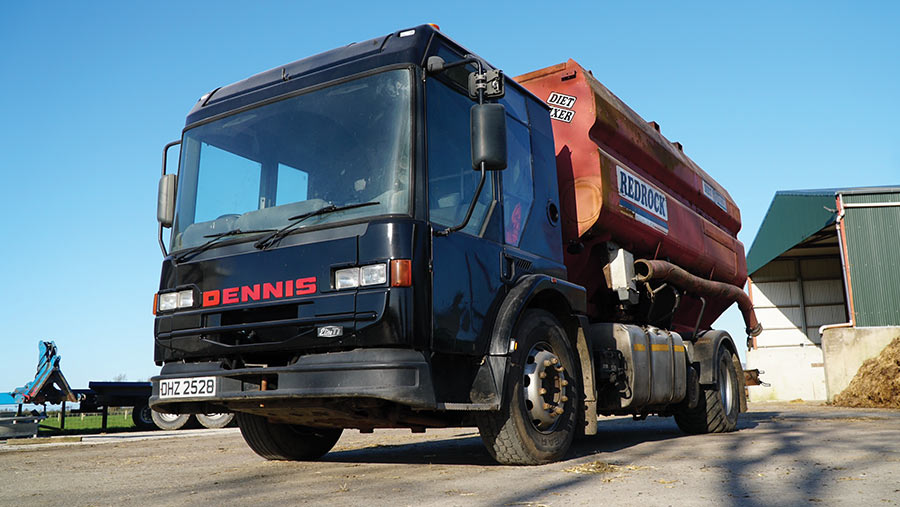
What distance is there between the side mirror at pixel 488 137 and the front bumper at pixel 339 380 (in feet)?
4.28

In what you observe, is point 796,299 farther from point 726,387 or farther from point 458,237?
point 458,237

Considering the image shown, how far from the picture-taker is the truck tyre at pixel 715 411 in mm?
8984

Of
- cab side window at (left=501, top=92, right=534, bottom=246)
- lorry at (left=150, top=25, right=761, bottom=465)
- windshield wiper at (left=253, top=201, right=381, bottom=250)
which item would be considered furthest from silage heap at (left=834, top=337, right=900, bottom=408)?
windshield wiper at (left=253, top=201, right=381, bottom=250)

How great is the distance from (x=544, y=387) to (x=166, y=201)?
3.20 metres

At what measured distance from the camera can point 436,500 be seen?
3982 mm

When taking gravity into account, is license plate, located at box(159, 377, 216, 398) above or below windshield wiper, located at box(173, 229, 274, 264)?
below

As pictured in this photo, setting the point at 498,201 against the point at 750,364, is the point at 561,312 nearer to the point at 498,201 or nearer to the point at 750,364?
the point at 498,201

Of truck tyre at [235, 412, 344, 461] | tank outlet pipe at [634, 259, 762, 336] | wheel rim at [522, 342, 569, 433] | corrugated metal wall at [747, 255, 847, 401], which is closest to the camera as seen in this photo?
wheel rim at [522, 342, 569, 433]

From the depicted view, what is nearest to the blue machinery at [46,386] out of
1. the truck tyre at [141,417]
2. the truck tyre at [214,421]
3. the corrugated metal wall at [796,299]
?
the truck tyre at [141,417]

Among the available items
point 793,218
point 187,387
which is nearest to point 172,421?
point 187,387

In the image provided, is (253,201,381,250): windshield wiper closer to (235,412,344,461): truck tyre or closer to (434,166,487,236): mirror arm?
(434,166,487,236): mirror arm

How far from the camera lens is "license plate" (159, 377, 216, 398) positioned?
4898mm

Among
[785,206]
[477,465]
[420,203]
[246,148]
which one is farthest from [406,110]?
[785,206]

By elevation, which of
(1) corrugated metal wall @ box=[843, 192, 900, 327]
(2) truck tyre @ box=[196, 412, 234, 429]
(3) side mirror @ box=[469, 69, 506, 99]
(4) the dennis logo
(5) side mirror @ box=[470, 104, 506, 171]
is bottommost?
(2) truck tyre @ box=[196, 412, 234, 429]
